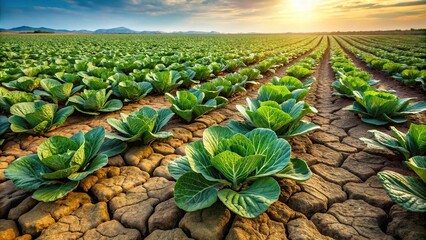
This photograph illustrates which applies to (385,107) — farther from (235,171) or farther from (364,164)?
(235,171)

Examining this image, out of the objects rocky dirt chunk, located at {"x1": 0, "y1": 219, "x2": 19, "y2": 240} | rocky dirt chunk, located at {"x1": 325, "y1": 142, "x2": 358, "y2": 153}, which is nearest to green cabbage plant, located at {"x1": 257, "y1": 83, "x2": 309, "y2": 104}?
rocky dirt chunk, located at {"x1": 325, "y1": 142, "x2": 358, "y2": 153}

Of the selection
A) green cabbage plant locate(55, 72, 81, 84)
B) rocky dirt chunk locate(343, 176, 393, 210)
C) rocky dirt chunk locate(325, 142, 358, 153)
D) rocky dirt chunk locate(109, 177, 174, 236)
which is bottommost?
rocky dirt chunk locate(109, 177, 174, 236)

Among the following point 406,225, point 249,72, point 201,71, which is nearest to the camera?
point 406,225

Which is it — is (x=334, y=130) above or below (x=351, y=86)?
below

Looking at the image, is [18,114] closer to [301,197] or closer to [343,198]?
[301,197]

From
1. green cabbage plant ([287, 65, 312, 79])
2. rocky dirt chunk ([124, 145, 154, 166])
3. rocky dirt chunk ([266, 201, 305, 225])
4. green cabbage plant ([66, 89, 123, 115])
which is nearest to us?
rocky dirt chunk ([266, 201, 305, 225])

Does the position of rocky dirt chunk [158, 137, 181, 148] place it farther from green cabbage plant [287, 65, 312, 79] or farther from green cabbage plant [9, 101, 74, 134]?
green cabbage plant [287, 65, 312, 79]

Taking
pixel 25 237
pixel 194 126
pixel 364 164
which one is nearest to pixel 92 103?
pixel 194 126
